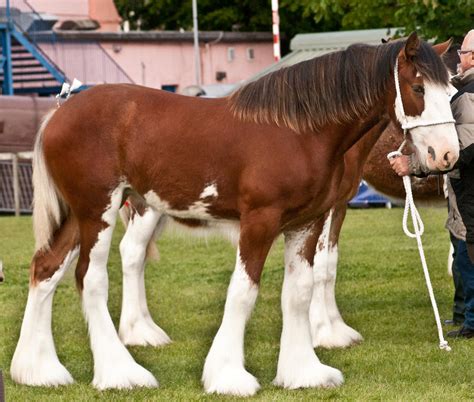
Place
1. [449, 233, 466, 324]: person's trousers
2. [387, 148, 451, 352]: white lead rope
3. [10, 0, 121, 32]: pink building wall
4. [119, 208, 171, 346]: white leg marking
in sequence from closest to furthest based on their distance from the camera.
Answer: [387, 148, 451, 352]: white lead rope, [119, 208, 171, 346]: white leg marking, [449, 233, 466, 324]: person's trousers, [10, 0, 121, 32]: pink building wall

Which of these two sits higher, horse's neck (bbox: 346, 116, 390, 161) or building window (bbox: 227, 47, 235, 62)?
horse's neck (bbox: 346, 116, 390, 161)

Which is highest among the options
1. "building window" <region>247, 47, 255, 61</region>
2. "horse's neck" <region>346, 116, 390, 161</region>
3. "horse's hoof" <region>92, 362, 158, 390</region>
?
"horse's neck" <region>346, 116, 390, 161</region>

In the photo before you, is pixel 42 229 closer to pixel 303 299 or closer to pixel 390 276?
pixel 303 299

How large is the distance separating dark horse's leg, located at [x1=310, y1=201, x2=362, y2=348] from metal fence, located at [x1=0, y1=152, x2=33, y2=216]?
1472 cm

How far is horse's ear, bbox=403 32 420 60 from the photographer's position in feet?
25.2

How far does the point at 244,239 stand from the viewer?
8.05 m

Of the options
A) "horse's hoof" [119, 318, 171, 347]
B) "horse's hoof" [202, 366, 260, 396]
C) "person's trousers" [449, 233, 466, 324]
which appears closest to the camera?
"horse's hoof" [202, 366, 260, 396]

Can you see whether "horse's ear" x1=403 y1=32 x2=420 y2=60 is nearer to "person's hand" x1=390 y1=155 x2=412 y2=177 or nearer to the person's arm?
"person's hand" x1=390 y1=155 x2=412 y2=177

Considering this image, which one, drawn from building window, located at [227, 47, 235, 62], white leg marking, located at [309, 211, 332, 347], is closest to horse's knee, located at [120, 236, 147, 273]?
white leg marking, located at [309, 211, 332, 347]

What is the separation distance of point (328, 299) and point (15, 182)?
15.0 metres

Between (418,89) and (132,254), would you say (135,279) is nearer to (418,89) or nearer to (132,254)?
(132,254)

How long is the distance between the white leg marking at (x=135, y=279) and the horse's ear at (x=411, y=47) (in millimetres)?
3391

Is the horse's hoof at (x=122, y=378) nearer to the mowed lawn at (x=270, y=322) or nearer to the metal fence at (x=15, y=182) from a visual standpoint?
the mowed lawn at (x=270, y=322)

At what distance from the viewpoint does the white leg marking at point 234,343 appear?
8.00m
